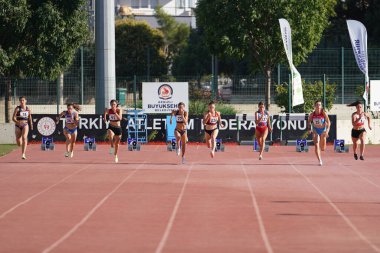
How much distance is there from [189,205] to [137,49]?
69.9 m

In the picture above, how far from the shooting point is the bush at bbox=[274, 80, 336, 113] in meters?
40.1

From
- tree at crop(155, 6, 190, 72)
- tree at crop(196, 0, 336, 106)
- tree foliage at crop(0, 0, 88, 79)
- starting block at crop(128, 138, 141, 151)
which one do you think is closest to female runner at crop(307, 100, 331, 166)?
starting block at crop(128, 138, 141, 151)

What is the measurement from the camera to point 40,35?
132 feet

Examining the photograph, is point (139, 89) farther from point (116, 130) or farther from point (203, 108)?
point (116, 130)

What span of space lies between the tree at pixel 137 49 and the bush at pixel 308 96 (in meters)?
42.9

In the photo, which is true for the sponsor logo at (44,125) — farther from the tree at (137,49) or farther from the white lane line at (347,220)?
the tree at (137,49)

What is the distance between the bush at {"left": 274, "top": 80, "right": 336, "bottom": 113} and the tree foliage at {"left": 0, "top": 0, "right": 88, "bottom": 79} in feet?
30.3

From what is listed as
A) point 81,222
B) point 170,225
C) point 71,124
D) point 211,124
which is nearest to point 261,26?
point 211,124

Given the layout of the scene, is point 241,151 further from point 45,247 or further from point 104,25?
point 45,247

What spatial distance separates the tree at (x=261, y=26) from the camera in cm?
4641

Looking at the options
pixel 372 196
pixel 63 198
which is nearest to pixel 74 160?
Result: pixel 63 198

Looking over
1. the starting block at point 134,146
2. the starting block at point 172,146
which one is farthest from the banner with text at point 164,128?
the starting block at point 172,146

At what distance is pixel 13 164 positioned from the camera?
27.1 m

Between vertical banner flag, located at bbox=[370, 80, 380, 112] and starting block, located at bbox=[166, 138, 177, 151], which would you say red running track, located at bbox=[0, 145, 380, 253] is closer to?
starting block, located at bbox=[166, 138, 177, 151]
